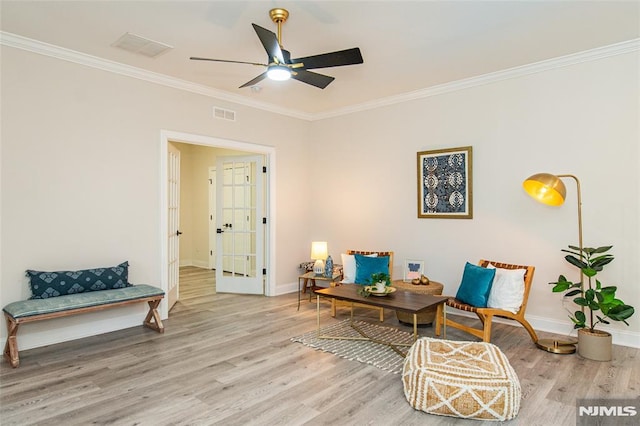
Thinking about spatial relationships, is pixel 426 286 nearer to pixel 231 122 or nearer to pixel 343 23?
pixel 343 23

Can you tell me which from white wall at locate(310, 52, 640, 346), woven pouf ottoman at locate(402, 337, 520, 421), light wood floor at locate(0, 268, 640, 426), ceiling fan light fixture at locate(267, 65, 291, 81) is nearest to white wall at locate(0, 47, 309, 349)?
light wood floor at locate(0, 268, 640, 426)

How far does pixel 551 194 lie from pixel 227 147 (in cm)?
398

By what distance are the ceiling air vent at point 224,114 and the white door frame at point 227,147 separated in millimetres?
309

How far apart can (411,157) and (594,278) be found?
2511mm

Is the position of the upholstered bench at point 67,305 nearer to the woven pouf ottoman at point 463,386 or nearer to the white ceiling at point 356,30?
the white ceiling at point 356,30

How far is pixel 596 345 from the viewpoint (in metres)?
3.46

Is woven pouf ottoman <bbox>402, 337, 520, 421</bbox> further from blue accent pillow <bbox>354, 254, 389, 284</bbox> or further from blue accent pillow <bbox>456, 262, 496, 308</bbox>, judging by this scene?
blue accent pillow <bbox>354, 254, 389, 284</bbox>

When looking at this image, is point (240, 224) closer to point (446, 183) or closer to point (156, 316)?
point (156, 316)

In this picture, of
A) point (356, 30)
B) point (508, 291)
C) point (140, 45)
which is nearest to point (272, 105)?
point (140, 45)

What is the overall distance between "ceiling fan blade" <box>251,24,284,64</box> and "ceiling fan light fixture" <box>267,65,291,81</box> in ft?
0.17

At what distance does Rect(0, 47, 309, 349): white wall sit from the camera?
3.77 m

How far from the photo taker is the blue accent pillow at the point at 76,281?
12.4 ft

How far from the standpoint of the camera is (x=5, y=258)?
12.2 feet

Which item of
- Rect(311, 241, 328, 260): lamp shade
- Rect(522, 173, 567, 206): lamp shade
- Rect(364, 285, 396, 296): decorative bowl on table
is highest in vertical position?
Rect(522, 173, 567, 206): lamp shade
